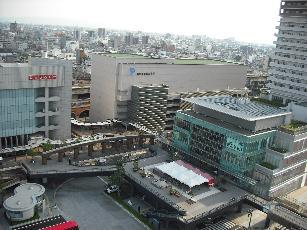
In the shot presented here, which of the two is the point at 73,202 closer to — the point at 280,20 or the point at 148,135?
the point at 148,135

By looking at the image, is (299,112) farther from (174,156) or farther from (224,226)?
(224,226)

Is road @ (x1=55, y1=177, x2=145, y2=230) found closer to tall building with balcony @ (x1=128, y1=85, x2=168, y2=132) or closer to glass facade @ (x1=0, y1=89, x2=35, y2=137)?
glass facade @ (x1=0, y1=89, x2=35, y2=137)

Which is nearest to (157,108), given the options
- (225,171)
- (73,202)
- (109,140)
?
(109,140)

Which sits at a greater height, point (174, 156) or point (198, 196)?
point (174, 156)

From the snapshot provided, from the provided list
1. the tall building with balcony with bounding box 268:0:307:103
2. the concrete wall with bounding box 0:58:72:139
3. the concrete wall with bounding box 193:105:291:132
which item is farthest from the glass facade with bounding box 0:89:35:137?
the tall building with balcony with bounding box 268:0:307:103

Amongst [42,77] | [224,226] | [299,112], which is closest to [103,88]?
[42,77]

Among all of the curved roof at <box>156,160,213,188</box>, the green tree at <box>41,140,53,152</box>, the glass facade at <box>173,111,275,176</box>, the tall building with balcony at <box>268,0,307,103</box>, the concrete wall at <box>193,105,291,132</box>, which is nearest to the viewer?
the curved roof at <box>156,160,213,188</box>
